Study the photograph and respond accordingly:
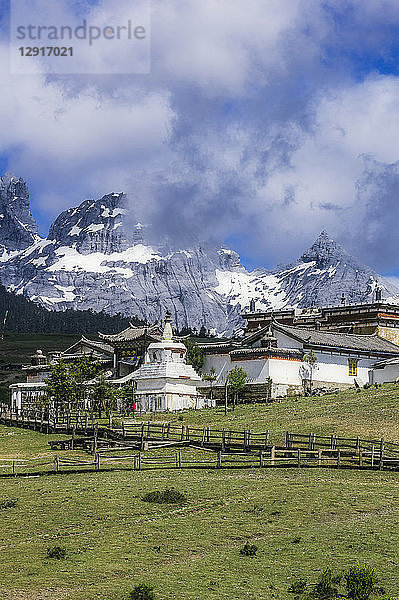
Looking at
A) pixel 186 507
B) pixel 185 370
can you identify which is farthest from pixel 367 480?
pixel 185 370

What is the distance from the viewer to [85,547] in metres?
29.8

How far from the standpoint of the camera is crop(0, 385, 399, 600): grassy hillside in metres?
25.4

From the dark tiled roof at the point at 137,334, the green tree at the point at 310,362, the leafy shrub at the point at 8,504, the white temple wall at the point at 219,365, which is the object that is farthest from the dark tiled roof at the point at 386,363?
the leafy shrub at the point at 8,504

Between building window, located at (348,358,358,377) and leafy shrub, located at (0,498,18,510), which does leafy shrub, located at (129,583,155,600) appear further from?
building window, located at (348,358,358,377)

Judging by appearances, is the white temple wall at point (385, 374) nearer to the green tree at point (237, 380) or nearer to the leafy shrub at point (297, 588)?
the green tree at point (237, 380)

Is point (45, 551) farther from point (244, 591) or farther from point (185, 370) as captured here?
point (185, 370)

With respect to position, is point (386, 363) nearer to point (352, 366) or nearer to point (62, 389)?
point (352, 366)

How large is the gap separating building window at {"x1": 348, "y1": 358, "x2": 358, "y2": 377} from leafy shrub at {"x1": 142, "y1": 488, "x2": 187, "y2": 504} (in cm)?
6074

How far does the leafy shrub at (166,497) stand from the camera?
36.8 metres

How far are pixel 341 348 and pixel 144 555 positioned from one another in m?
68.9

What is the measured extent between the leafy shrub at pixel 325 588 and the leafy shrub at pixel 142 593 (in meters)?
4.47

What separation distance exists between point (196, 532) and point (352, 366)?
67.2m

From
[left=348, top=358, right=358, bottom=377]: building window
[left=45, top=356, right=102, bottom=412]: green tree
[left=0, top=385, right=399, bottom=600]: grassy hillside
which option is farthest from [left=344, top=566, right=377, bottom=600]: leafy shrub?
[left=348, top=358, right=358, bottom=377]: building window

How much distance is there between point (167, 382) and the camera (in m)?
87.9
